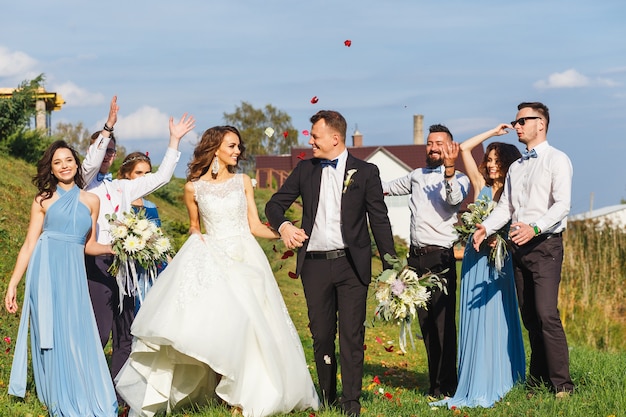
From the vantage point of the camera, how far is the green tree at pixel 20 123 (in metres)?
19.9

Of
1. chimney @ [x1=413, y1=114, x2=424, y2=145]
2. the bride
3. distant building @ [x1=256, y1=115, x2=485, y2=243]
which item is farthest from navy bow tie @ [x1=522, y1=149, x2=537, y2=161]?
chimney @ [x1=413, y1=114, x2=424, y2=145]

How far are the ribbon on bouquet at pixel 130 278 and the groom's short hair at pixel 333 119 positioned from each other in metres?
2.13

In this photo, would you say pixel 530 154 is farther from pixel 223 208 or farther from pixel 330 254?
pixel 223 208

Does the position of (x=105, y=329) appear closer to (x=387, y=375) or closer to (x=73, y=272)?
(x=73, y=272)

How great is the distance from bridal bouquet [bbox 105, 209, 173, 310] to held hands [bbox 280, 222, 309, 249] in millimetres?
1347

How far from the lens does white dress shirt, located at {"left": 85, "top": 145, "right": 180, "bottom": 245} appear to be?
813 centimetres

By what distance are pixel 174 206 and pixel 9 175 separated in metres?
7.28

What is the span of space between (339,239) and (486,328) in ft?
6.62

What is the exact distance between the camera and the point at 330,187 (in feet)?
24.9

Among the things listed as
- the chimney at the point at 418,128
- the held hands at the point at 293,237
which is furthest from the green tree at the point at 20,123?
the chimney at the point at 418,128

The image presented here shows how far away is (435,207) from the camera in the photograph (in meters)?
8.79

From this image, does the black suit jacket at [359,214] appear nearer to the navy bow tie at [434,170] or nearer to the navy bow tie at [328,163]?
the navy bow tie at [328,163]

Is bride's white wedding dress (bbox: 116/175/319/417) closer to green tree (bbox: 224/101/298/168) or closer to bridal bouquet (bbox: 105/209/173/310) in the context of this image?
bridal bouquet (bbox: 105/209/173/310)

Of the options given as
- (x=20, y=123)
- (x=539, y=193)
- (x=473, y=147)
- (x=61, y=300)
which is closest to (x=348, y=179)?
(x=473, y=147)
